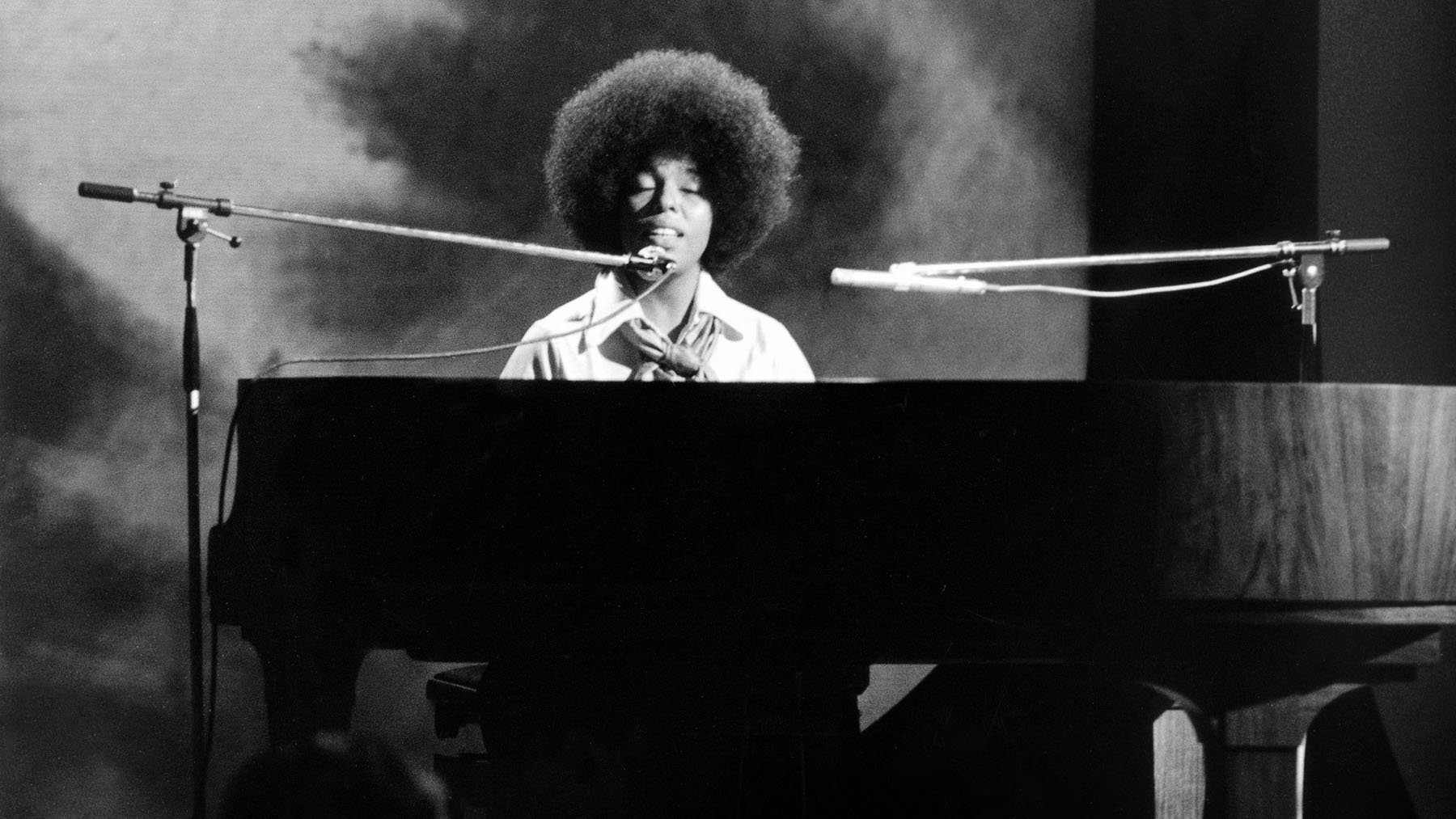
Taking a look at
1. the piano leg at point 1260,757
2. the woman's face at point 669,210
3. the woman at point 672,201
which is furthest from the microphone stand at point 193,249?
the woman's face at point 669,210

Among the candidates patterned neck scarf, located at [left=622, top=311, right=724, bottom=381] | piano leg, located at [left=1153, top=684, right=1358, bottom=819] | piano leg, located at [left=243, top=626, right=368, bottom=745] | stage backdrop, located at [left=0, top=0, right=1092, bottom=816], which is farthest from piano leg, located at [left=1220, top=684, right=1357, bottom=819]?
stage backdrop, located at [left=0, top=0, right=1092, bottom=816]

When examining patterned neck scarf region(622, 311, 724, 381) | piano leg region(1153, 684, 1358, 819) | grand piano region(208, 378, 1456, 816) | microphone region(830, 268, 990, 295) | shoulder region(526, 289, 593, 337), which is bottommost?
piano leg region(1153, 684, 1358, 819)

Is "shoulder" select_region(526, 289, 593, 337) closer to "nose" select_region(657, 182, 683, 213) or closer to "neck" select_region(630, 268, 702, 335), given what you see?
"neck" select_region(630, 268, 702, 335)

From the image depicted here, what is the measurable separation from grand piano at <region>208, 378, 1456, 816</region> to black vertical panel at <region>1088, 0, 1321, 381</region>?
126 centimetres

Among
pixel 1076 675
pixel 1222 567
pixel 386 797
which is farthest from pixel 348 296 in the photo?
pixel 1222 567

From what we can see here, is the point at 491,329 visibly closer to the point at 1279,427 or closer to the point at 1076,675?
the point at 1076,675

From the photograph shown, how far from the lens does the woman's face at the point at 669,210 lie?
2.97 metres

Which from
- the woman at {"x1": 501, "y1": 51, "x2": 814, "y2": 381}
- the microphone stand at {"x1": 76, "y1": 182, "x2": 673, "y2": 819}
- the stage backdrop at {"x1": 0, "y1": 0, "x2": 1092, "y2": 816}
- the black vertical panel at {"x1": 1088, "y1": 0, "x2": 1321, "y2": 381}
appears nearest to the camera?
the microphone stand at {"x1": 76, "y1": 182, "x2": 673, "y2": 819}

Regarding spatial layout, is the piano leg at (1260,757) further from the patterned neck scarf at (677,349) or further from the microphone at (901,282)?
the patterned neck scarf at (677,349)

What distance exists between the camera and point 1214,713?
1.53 metres

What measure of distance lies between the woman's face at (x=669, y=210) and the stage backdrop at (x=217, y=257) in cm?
24

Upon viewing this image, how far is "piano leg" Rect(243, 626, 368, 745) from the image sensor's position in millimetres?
1582

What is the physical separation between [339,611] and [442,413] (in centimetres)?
24

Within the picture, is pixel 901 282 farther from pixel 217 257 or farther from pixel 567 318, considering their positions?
pixel 217 257
